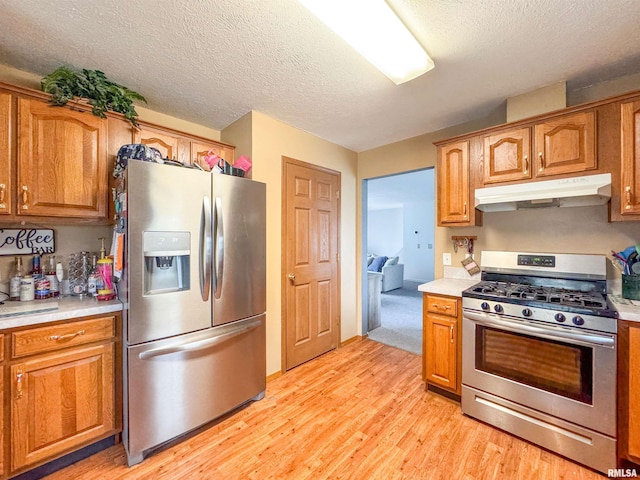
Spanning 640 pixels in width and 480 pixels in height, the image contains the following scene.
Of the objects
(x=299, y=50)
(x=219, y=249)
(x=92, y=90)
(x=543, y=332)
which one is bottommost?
(x=543, y=332)

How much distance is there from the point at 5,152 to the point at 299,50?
5.98 ft

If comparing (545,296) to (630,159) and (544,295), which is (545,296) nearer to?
(544,295)

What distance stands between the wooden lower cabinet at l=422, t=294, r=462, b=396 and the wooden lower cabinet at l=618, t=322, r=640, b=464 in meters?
Answer: 0.84

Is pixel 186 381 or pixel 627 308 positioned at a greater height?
pixel 627 308

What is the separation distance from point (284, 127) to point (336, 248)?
57.7 inches

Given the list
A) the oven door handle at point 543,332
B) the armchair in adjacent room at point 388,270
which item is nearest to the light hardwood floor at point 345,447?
the oven door handle at point 543,332

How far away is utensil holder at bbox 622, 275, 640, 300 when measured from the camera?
65.2 inches

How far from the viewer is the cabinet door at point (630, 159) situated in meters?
1.64

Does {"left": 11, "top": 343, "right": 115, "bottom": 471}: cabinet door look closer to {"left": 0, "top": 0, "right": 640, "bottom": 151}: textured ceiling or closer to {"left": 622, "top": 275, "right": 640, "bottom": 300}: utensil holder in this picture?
{"left": 0, "top": 0, "right": 640, "bottom": 151}: textured ceiling

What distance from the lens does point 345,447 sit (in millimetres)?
1723

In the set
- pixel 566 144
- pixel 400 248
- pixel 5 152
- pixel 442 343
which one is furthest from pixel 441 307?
pixel 400 248

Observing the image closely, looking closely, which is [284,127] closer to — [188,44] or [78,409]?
[188,44]

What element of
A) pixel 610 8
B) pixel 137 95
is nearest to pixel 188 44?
pixel 137 95

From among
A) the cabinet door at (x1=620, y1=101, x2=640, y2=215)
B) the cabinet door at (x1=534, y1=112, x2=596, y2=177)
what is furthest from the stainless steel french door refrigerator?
the cabinet door at (x1=620, y1=101, x2=640, y2=215)
